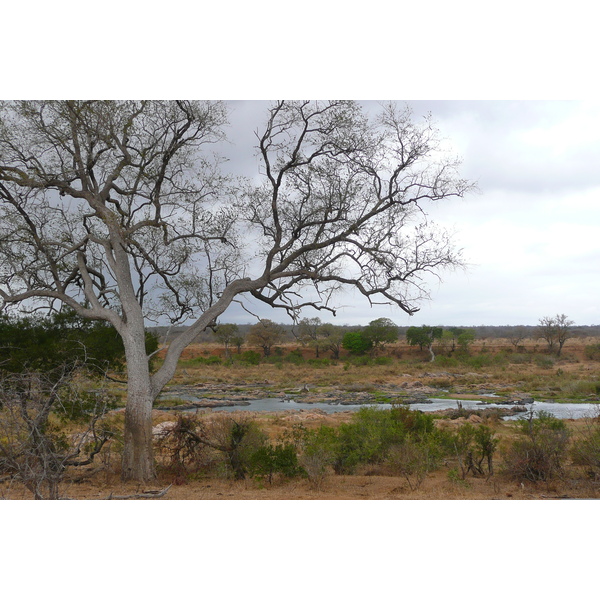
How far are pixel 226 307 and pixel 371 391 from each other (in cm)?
2586

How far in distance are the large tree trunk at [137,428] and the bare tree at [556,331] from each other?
50732 millimetres

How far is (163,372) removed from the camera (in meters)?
9.57

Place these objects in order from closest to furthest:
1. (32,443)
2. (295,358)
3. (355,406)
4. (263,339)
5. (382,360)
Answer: (32,443) → (355,406) → (382,360) → (295,358) → (263,339)

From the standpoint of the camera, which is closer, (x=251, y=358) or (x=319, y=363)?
(x=319, y=363)

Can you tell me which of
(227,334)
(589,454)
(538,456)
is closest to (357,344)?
(227,334)

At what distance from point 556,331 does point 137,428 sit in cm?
5314

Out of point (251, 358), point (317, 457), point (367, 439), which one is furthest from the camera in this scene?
point (251, 358)


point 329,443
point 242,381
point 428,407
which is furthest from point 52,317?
point 242,381

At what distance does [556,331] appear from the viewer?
54406 millimetres

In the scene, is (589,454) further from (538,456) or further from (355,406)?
(355,406)

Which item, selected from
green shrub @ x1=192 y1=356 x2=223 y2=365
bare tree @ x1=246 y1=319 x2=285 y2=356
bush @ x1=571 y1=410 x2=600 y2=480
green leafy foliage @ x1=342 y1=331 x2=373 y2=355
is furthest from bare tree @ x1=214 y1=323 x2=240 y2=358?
bush @ x1=571 y1=410 x2=600 y2=480

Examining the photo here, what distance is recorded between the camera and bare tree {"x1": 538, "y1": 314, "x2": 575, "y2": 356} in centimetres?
5294

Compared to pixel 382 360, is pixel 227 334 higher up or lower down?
higher up

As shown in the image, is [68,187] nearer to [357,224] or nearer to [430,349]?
[357,224]
